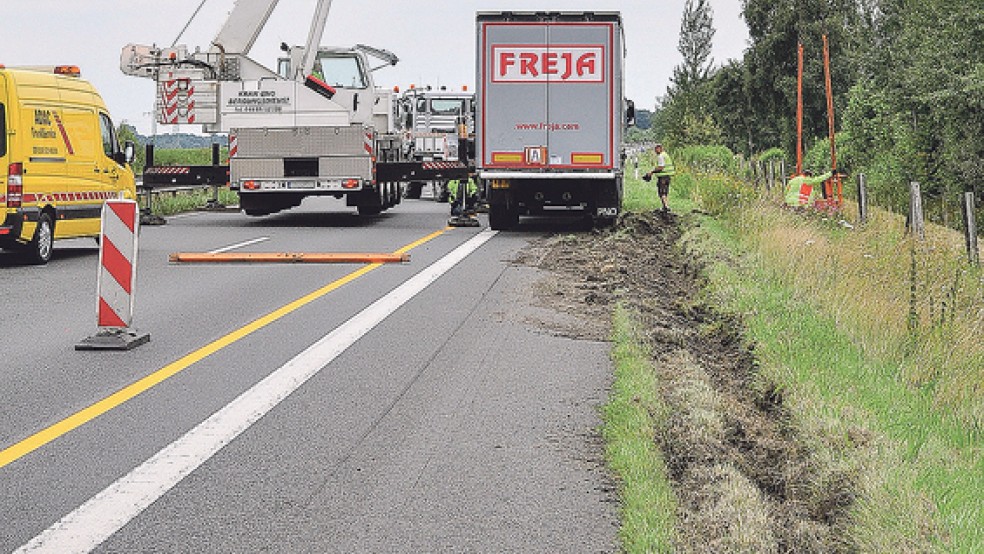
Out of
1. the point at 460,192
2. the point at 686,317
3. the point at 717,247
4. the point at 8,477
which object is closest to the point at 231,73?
the point at 460,192

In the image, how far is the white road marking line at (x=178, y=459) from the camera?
204 inches

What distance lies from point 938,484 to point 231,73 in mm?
21220

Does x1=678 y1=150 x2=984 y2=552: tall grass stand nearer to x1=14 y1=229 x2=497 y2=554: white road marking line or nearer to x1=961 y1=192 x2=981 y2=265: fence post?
x1=961 y1=192 x2=981 y2=265: fence post

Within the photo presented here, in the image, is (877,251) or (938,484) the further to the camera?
(877,251)

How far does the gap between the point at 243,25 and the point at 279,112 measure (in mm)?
2422

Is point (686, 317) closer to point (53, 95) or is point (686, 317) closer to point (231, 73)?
point (53, 95)

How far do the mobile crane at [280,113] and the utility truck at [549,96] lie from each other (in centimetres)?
285

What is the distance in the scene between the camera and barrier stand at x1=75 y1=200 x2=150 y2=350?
9938 millimetres

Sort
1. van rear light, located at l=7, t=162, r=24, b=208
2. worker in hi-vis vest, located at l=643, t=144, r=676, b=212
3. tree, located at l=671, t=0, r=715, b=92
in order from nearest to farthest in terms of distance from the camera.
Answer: van rear light, located at l=7, t=162, r=24, b=208 → worker in hi-vis vest, located at l=643, t=144, r=676, b=212 → tree, located at l=671, t=0, r=715, b=92

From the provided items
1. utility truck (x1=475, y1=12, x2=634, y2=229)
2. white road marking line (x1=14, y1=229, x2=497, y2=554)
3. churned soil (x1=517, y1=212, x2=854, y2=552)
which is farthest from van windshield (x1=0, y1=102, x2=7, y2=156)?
utility truck (x1=475, y1=12, x2=634, y2=229)

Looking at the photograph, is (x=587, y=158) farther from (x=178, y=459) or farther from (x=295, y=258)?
(x=178, y=459)

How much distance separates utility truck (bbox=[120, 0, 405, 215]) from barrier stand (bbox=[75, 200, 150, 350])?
1356cm

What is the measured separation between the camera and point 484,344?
1012cm

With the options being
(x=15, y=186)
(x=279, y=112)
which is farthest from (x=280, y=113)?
(x=15, y=186)
